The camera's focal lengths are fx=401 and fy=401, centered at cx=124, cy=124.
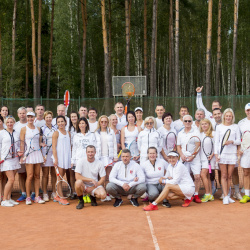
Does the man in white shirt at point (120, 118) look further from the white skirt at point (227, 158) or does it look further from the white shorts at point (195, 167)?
the white skirt at point (227, 158)

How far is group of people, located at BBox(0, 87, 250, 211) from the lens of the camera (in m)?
8.12

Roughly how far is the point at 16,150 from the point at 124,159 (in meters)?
2.25

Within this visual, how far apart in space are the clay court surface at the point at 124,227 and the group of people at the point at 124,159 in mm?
344

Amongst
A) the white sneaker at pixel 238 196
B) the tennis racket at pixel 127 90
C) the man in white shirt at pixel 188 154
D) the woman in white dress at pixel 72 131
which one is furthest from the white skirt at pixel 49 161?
the tennis racket at pixel 127 90

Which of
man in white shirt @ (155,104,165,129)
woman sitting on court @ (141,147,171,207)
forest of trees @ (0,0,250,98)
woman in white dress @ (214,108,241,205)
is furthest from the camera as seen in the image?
forest of trees @ (0,0,250,98)

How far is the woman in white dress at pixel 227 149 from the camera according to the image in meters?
8.16

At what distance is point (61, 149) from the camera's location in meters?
8.41

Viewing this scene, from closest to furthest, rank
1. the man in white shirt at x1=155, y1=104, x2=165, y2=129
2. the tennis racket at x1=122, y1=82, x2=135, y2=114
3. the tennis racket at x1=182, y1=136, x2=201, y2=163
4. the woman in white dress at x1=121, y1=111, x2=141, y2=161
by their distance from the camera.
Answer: the tennis racket at x1=182, y1=136, x2=201, y2=163 < the woman in white dress at x1=121, y1=111, x2=141, y2=161 < the man in white shirt at x1=155, y1=104, x2=165, y2=129 < the tennis racket at x1=122, y1=82, x2=135, y2=114

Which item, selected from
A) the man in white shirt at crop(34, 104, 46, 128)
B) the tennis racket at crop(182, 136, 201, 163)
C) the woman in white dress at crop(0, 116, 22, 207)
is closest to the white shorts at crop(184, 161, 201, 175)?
the tennis racket at crop(182, 136, 201, 163)

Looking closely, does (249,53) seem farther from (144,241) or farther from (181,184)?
(144,241)

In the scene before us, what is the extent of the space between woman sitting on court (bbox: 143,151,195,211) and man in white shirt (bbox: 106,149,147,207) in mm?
459

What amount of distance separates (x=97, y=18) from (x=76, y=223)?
32758mm

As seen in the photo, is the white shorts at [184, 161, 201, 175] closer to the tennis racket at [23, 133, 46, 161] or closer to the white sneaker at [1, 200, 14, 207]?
the tennis racket at [23, 133, 46, 161]

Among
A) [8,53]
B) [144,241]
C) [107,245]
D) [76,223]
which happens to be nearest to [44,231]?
[76,223]
